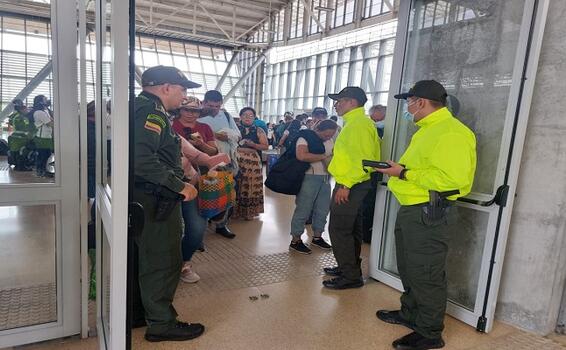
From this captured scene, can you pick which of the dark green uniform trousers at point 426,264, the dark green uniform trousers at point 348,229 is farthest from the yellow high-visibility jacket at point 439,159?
the dark green uniform trousers at point 348,229

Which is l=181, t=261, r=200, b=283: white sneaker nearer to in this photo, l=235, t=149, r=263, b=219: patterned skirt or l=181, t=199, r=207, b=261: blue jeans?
l=181, t=199, r=207, b=261: blue jeans

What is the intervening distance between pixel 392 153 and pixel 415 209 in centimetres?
84

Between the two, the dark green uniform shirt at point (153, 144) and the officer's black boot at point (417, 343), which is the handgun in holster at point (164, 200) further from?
the officer's black boot at point (417, 343)

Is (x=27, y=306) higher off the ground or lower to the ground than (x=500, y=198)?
lower

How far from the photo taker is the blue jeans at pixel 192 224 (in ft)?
8.97

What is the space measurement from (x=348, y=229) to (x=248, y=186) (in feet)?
6.68

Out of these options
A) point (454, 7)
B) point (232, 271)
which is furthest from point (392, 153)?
point (232, 271)

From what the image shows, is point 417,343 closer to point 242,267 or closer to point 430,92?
point 430,92

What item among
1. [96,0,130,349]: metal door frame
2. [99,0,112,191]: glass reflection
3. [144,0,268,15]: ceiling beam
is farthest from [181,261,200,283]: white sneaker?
[144,0,268,15]: ceiling beam

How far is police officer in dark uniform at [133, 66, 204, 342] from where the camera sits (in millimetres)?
1781

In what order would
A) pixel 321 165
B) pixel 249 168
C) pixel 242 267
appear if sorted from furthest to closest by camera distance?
pixel 249 168, pixel 321 165, pixel 242 267

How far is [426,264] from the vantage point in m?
2.22

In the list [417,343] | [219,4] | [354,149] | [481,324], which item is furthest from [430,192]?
[219,4]

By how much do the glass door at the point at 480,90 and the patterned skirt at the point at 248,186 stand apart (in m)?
2.16
